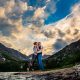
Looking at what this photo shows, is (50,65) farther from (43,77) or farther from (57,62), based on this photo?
(43,77)

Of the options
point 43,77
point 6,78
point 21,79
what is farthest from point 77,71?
point 6,78

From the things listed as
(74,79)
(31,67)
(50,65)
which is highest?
(50,65)

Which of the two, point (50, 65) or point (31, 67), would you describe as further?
point (50, 65)

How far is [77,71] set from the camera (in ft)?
88.8

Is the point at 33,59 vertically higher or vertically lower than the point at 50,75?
higher

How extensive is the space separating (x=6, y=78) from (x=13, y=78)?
768mm

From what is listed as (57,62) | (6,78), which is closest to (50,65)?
(57,62)

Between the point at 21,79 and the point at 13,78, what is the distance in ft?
4.31

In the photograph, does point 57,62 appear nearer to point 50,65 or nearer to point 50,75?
point 50,65

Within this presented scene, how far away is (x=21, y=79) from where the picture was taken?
29.6m

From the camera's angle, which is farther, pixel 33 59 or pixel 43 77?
pixel 33 59

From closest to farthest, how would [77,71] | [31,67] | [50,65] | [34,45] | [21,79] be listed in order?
[77,71], [21,79], [34,45], [31,67], [50,65]

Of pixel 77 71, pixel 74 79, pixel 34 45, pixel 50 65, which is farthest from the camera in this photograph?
pixel 50 65

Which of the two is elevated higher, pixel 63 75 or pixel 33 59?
pixel 33 59
